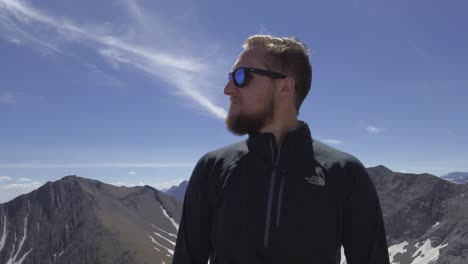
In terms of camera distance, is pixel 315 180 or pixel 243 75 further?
pixel 243 75

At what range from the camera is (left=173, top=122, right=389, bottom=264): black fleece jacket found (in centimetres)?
541

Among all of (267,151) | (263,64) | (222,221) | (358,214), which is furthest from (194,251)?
(263,64)

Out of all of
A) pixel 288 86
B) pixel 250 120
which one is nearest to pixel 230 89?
pixel 250 120

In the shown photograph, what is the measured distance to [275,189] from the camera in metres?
5.55

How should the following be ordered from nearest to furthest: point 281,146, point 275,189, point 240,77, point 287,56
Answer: point 275,189
point 281,146
point 287,56
point 240,77

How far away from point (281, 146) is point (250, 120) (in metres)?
0.58

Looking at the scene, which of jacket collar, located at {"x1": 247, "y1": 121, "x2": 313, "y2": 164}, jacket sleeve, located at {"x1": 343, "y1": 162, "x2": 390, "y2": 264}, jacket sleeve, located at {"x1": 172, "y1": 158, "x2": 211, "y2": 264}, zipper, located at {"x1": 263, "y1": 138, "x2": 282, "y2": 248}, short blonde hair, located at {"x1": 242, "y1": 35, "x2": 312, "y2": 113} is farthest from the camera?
short blonde hair, located at {"x1": 242, "y1": 35, "x2": 312, "y2": 113}

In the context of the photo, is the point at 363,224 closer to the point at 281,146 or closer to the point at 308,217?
the point at 308,217

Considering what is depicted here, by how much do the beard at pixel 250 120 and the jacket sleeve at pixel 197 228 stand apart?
694 mm

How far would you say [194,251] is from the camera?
5.97 m

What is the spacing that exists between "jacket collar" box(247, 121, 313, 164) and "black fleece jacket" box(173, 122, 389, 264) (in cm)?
1

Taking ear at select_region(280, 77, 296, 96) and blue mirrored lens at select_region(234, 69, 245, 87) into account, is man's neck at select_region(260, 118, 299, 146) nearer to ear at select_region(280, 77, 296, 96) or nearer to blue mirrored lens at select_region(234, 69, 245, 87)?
ear at select_region(280, 77, 296, 96)

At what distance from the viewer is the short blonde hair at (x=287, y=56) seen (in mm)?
6070

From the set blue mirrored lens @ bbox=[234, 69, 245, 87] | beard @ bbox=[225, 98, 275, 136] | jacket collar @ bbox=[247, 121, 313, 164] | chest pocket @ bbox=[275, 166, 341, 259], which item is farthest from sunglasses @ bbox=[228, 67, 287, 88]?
chest pocket @ bbox=[275, 166, 341, 259]
